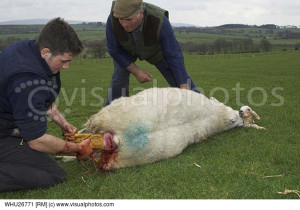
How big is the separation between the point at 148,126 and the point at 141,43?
222cm

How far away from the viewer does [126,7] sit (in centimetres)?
549

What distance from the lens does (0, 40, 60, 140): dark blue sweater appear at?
3672 mm

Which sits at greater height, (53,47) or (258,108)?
(53,47)

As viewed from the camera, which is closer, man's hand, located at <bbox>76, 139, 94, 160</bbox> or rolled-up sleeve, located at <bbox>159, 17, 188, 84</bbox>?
man's hand, located at <bbox>76, 139, 94, 160</bbox>

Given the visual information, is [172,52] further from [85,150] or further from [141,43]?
[85,150]

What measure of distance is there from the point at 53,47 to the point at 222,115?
3.60m

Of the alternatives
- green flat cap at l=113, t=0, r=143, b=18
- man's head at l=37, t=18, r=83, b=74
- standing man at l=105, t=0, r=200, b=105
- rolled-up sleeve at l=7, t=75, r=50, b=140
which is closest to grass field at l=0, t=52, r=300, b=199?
rolled-up sleeve at l=7, t=75, r=50, b=140

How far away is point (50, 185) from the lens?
429 centimetres

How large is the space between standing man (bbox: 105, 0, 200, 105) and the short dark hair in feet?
6.22

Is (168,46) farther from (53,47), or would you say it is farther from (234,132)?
(53,47)

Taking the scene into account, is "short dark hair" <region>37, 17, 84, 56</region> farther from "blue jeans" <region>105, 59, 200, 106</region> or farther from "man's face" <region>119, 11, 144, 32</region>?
"blue jeans" <region>105, 59, 200, 106</region>

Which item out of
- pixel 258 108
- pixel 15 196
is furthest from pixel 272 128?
pixel 15 196

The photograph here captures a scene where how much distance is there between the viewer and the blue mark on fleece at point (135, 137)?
4.66 meters

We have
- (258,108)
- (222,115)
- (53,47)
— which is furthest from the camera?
(258,108)
